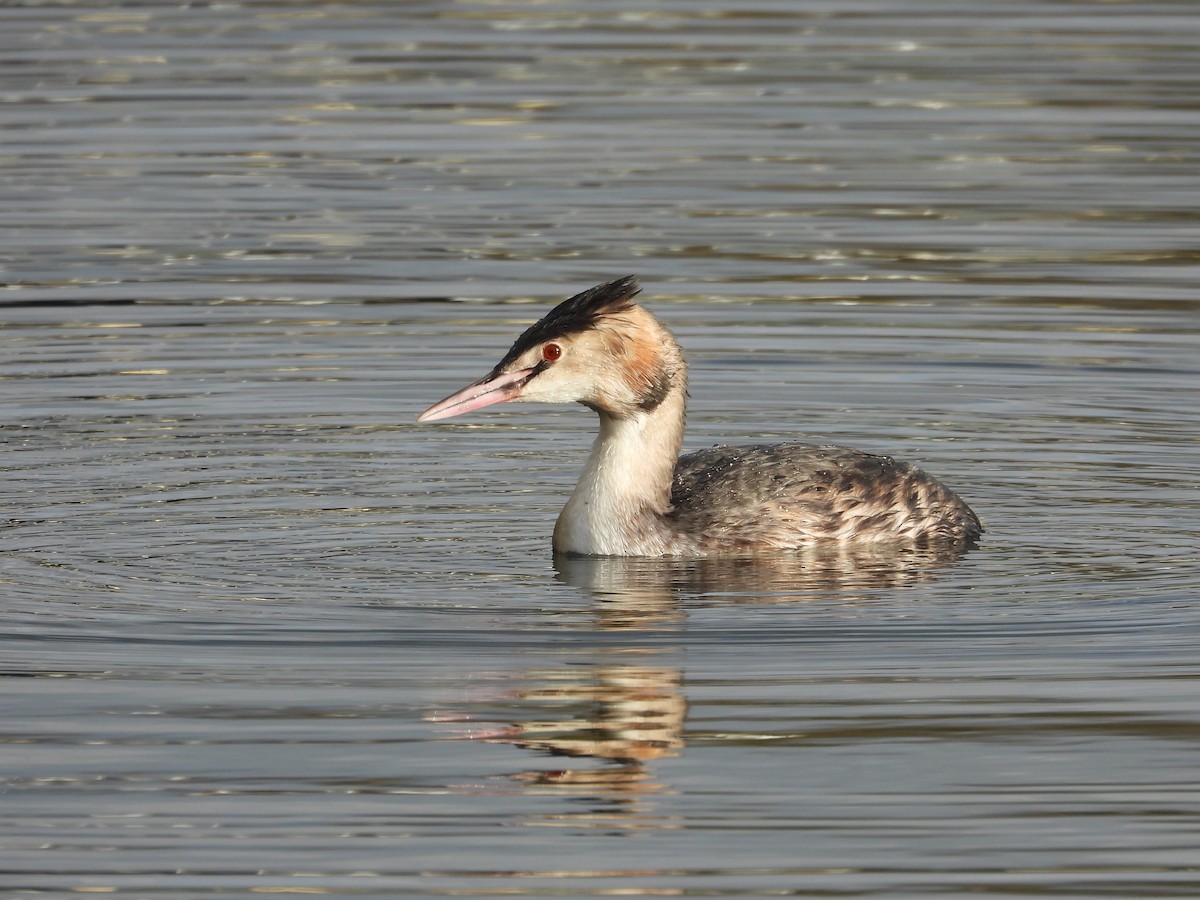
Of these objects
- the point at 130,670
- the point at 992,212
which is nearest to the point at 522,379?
the point at 130,670

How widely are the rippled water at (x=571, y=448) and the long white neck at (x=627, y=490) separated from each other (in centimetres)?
Answer: 17

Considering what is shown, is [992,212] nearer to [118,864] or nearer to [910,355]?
[910,355]

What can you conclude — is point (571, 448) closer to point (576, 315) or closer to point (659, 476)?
point (659, 476)

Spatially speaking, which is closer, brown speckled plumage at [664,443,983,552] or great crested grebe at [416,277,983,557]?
great crested grebe at [416,277,983,557]

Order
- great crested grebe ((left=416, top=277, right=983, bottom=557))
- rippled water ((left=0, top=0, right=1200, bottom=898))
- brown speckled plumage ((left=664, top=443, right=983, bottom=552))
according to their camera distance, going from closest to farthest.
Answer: rippled water ((left=0, top=0, right=1200, bottom=898)) → great crested grebe ((left=416, top=277, right=983, bottom=557)) → brown speckled plumage ((left=664, top=443, right=983, bottom=552))

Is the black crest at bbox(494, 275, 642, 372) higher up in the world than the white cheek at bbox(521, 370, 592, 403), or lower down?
higher up

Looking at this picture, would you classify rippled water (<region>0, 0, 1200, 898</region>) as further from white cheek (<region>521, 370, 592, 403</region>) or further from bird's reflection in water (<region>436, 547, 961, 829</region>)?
white cheek (<region>521, 370, 592, 403</region>)

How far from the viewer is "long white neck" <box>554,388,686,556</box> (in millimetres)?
11102

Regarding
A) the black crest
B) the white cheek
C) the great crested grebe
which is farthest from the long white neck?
the black crest

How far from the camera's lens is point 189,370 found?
14.5 metres

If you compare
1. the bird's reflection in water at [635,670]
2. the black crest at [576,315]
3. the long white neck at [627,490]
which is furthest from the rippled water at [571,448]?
the black crest at [576,315]

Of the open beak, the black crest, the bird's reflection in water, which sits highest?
the black crest

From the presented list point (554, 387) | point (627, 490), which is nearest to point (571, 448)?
point (627, 490)

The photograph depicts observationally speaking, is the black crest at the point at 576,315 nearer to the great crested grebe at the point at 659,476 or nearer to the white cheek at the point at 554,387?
the great crested grebe at the point at 659,476
